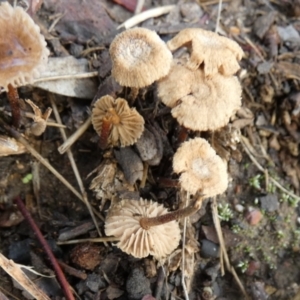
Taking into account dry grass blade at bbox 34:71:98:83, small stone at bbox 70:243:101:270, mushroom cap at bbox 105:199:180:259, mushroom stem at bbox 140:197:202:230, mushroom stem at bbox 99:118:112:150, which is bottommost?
small stone at bbox 70:243:101:270

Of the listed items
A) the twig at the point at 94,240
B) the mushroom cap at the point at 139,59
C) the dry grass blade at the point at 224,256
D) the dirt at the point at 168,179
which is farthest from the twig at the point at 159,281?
the mushroom cap at the point at 139,59

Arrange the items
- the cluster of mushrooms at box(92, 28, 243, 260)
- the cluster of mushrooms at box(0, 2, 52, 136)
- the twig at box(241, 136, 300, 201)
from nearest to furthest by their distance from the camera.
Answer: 1. the cluster of mushrooms at box(0, 2, 52, 136)
2. the cluster of mushrooms at box(92, 28, 243, 260)
3. the twig at box(241, 136, 300, 201)

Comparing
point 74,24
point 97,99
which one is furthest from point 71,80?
point 74,24

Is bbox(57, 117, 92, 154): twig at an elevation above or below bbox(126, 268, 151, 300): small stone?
above

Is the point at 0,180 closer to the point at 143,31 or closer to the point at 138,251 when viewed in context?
the point at 138,251

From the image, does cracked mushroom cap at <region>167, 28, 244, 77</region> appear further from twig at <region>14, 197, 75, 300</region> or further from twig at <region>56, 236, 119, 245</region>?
twig at <region>14, 197, 75, 300</region>

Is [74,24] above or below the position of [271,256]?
above

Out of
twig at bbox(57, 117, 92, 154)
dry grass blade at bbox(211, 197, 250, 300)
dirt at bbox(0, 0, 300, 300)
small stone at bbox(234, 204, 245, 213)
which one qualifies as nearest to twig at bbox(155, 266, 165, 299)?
dirt at bbox(0, 0, 300, 300)

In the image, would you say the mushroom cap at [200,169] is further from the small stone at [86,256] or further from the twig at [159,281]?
the small stone at [86,256]

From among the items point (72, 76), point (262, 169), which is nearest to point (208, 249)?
point (262, 169)
